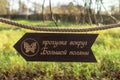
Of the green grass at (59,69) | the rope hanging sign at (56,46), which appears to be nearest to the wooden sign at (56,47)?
the rope hanging sign at (56,46)

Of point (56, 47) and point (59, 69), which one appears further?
point (59, 69)

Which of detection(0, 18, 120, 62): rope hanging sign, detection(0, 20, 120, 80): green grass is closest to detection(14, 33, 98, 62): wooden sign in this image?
detection(0, 18, 120, 62): rope hanging sign

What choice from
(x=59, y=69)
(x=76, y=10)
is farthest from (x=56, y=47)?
(x=76, y=10)

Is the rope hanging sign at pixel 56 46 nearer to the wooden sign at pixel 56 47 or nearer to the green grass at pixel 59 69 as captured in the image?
the wooden sign at pixel 56 47

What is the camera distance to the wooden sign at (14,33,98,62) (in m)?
3.09

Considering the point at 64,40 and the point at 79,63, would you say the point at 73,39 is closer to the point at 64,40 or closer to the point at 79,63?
the point at 64,40

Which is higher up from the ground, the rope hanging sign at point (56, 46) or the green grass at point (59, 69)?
the rope hanging sign at point (56, 46)

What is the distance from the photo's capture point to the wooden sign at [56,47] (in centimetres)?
309

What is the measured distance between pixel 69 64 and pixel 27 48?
398mm

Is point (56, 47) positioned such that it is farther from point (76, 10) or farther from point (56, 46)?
point (76, 10)

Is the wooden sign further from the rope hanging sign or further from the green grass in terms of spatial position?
the green grass

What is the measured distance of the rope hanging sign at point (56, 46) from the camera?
10.2ft

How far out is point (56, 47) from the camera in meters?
3.11

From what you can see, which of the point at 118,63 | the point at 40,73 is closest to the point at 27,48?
the point at 40,73
